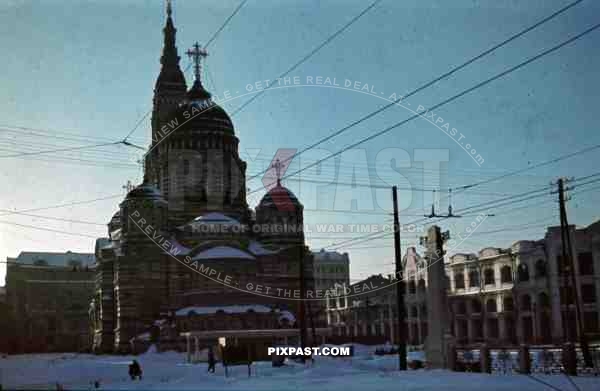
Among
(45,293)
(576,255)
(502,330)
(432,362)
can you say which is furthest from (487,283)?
(45,293)

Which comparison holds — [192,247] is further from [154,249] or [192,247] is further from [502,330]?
[502,330]

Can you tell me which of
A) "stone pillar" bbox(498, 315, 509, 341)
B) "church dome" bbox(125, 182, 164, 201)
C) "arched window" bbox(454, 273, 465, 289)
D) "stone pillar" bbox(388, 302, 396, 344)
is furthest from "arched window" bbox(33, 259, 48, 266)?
"stone pillar" bbox(498, 315, 509, 341)

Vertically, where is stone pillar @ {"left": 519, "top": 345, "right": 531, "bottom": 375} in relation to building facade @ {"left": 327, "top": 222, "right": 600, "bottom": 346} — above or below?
below

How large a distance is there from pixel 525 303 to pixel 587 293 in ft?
24.3

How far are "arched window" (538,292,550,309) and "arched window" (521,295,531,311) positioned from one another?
5.64 feet

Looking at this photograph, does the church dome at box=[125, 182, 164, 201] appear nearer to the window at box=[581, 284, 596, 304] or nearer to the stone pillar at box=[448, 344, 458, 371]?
the window at box=[581, 284, 596, 304]

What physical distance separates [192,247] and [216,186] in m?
8.89

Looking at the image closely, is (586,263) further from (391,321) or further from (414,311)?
(391,321)

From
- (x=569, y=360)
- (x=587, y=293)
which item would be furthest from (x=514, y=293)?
(x=569, y=360)

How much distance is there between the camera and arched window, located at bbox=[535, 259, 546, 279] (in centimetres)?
5505

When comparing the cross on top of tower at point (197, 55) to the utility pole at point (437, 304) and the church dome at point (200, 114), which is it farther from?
the utility pole at point (437, 304)

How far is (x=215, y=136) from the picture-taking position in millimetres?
69375

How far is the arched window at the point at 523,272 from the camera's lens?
5738 cm

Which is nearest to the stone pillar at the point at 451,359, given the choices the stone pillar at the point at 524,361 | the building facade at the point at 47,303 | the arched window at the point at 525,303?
the stone pillar at the point at 524,361
